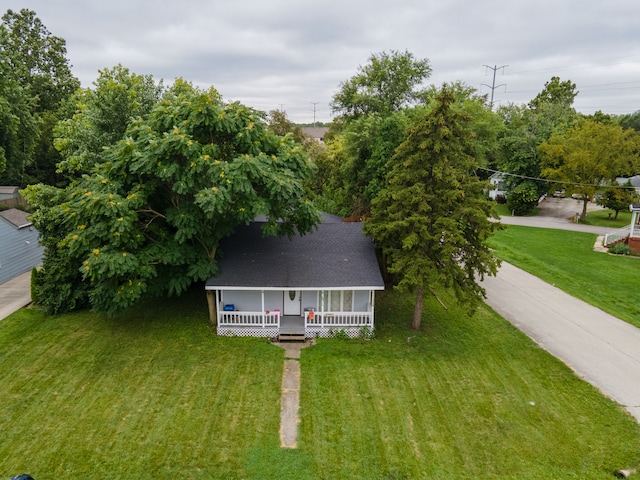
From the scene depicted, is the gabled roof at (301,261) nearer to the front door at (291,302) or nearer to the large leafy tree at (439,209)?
the front door at (291,302)

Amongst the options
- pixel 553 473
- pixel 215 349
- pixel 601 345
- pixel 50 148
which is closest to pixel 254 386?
pixel 215 349

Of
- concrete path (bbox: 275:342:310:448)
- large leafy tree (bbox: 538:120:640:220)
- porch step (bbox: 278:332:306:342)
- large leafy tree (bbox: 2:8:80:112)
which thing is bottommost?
concrete path (bbox: 275:342:310:448)

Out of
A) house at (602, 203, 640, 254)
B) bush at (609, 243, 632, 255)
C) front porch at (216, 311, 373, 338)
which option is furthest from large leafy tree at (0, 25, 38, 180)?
house at (602, 203, 640, 254)

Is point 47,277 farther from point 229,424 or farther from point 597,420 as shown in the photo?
point 597,420

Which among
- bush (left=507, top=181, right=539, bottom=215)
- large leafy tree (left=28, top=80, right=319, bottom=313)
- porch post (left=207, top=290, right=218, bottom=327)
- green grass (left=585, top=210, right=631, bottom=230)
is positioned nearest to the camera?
large leafy tree (left=28, top=80, right=319, bottom=313)

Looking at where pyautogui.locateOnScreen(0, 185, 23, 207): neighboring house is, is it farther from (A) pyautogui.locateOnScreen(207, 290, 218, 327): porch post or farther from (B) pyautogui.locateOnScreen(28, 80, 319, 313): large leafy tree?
(A) pyautogui.locateOnScreen(207, 290, 218, 327): porch post


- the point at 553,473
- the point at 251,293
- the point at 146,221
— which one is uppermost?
the point at 146,221

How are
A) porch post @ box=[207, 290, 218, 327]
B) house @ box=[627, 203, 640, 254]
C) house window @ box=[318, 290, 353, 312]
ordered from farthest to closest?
house @ box=[627, 203, 640, 254] < house window @ box=[318, 290, 353, 312] < porch post @ box=[207, 290, 218, 327]

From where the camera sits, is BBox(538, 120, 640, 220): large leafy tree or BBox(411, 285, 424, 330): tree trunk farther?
BBox(538, 120, 640, 220): large leafy tree
